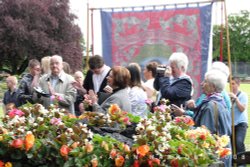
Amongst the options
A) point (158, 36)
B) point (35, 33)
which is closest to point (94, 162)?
point (158, 36)

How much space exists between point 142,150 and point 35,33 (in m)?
42.3

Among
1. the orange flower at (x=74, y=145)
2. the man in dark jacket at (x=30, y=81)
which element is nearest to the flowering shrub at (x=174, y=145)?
the orange flower at (x=74, y=145)

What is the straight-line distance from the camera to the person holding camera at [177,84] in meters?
5.73

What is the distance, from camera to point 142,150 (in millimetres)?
3045

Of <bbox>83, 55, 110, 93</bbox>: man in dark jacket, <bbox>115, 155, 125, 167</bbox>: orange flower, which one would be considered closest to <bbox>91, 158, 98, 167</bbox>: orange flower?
<bbox>115, 155, 125, 167</bbox>: orange flower

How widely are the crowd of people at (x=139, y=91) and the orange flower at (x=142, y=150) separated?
148 centimetres

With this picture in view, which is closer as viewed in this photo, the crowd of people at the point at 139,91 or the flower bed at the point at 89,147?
the flower bed at the point at 89,147

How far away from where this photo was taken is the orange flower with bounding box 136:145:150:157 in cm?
304

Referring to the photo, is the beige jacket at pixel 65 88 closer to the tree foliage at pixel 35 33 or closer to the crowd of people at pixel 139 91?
the crowd of people at pixel 139 91

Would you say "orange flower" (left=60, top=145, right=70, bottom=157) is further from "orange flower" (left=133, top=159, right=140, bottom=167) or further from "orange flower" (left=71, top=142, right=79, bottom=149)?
"orange flower" (left=133, top=159, right=140, bottom=167)

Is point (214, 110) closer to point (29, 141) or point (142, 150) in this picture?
point (142, 150)

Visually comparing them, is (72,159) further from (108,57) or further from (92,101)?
(108,57)

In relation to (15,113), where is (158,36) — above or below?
above

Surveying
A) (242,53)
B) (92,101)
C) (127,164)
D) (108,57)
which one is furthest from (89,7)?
(242,53)
